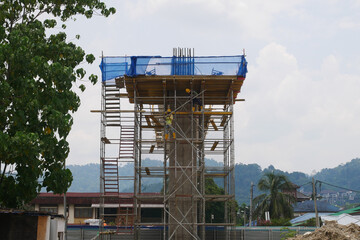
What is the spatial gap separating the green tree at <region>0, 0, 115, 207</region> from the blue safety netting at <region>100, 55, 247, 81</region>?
6.91 m

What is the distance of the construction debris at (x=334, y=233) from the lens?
25125 millimetres

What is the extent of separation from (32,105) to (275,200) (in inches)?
2312

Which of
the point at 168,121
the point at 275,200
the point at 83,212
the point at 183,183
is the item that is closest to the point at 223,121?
the point at 168,121

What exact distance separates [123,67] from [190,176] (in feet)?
25.2

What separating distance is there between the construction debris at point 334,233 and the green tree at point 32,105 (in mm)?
12849

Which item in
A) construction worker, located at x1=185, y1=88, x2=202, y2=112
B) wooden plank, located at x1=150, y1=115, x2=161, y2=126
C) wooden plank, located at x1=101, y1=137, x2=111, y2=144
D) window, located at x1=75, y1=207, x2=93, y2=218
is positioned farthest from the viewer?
window, located at x1=75, y1=207, x2=93, y2=218

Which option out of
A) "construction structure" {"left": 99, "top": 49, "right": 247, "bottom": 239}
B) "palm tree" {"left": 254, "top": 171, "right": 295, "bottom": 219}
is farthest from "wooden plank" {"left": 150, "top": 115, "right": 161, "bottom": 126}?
"palm tree" {"left": 254, "top": 171, "right": 295, "bottom": 219}

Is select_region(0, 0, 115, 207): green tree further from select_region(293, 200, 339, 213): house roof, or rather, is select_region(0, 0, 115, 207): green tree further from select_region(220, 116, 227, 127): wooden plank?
select_region(293, 200, 339, 213): house roof

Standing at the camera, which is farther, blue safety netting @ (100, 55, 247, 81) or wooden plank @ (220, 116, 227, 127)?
wooden plank @ (220, 116, 227, 127)

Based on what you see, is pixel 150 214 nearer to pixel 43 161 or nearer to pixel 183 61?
pixel 183 61

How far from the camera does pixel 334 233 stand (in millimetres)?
25234

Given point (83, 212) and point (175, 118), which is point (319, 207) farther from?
point (175, 118)

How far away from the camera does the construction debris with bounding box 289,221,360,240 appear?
25.1 meters

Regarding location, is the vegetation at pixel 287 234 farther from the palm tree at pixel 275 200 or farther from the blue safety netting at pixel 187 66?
the palm tree at pixel 275 200
